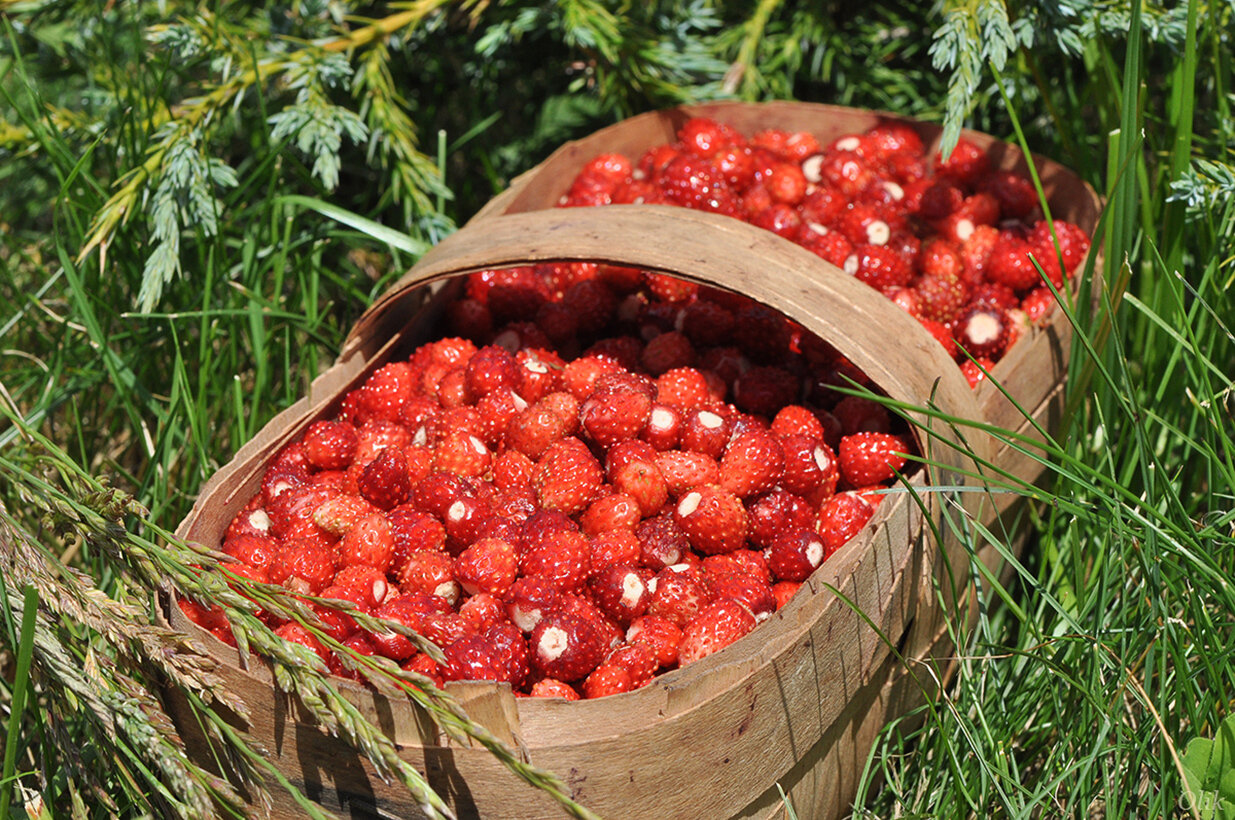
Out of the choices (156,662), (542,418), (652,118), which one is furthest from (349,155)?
(156,662)

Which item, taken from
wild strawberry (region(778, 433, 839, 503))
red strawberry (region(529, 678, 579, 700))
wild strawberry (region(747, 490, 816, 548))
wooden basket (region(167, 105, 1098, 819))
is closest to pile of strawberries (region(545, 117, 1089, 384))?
wooden basket (region(167, 105, 1098, 819))

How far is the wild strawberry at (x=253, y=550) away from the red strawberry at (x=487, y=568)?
356mm

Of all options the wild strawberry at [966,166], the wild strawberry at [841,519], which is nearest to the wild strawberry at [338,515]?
the wild strawberry at [841,519]

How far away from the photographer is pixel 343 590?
1.89 meters

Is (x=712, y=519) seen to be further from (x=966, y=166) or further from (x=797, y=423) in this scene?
(x=966, y=166)

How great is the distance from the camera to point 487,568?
1.92 metres

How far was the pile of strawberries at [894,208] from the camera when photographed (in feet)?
8.50

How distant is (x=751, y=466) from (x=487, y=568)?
1.86 feet

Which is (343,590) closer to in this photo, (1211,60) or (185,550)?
(185,550)

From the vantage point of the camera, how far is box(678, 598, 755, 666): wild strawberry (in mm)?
1781

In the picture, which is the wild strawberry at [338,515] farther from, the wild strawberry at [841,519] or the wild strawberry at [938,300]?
the wild strawberry at [938,300]

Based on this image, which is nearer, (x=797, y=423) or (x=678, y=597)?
(x=678, y=597)

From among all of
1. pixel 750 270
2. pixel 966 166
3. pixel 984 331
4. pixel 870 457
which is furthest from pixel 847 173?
pixel 870 457

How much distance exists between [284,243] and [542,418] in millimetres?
1171
